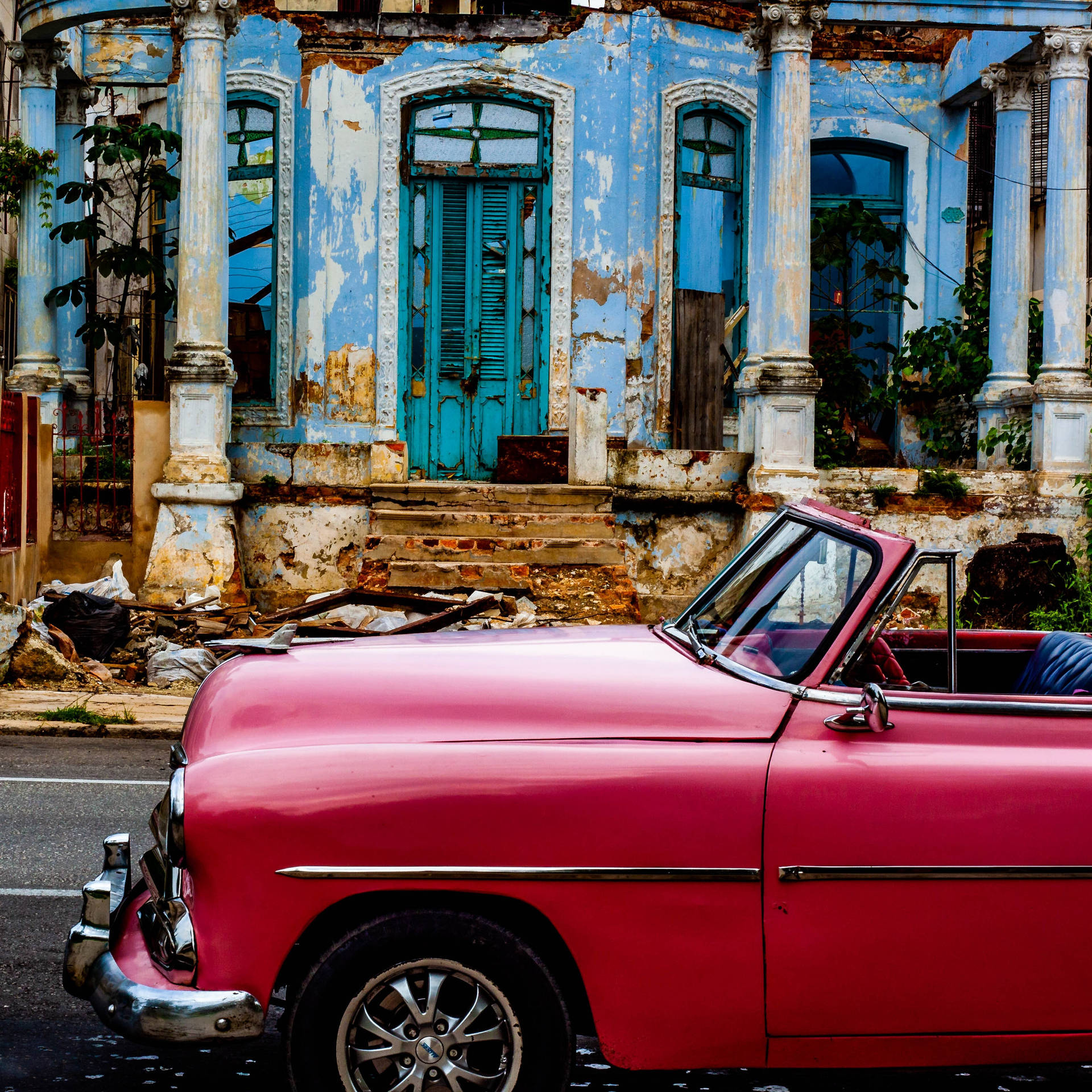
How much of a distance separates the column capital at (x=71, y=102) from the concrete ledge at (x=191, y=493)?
521cm

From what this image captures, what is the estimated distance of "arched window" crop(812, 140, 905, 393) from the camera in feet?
52.9

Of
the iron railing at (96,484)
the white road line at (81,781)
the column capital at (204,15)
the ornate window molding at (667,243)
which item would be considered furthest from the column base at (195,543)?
the ornate window molding at (667,243)

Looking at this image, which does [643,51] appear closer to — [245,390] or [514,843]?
[245,390]

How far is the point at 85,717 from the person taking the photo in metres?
9.25

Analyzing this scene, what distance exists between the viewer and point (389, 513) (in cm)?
1270

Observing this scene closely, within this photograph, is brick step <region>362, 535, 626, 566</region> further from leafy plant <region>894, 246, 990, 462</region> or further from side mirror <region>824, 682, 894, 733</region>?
side mirror <region>824, 682, 894, 733</region>

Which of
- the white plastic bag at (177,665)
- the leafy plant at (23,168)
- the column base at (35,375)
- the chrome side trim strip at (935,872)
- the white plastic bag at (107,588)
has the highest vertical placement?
the leafy plant at (23,168)

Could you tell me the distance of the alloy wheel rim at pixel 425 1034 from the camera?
3.08m

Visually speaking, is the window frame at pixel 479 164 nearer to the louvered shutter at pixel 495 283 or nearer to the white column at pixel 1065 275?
the louvered shutter at pixel 495 283

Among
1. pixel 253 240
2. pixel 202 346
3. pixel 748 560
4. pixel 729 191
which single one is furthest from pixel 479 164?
pixel 748 560

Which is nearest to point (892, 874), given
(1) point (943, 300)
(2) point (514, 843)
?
(2) point (514, 843)

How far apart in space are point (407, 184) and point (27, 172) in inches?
154

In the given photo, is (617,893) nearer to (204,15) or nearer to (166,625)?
(166,625)

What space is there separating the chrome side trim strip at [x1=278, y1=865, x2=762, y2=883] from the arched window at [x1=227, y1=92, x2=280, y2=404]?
40.2 feet
